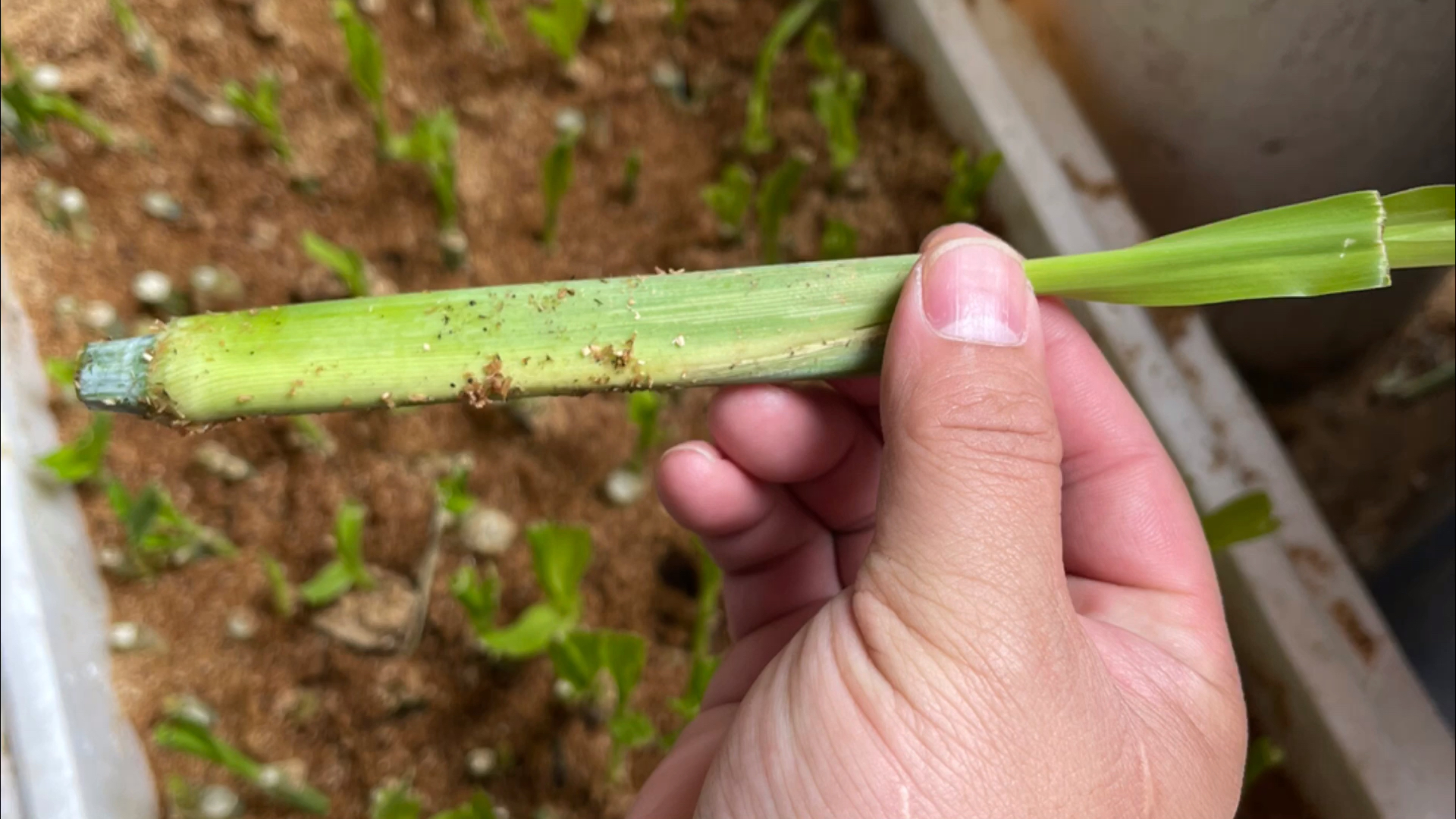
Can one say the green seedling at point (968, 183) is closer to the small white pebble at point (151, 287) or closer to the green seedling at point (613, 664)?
the green seedling at point (613, 664)

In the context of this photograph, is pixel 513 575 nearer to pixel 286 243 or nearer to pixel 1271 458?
pixel 286 243

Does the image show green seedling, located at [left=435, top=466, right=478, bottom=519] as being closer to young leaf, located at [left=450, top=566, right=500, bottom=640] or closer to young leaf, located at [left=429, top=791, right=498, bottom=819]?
young leaf, located at [left=450, top=566, right=500, bottom=640]

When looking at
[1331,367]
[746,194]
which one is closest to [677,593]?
[746,194]

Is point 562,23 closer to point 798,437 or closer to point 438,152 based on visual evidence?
point 438,152

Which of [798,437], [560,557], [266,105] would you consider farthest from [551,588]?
[266,105]

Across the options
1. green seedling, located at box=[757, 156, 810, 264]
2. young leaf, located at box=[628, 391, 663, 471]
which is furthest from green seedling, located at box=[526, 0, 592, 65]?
young leaf, located at box=[628, 391, 663, 471]

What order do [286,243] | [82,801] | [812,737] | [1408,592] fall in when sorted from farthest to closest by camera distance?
[286,243]
[1408,592]
[82,801]
[812,737]

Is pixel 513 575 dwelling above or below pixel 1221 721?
above

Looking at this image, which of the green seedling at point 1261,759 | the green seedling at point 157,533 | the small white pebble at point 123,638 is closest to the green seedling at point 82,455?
the green seedling at point 157,533
